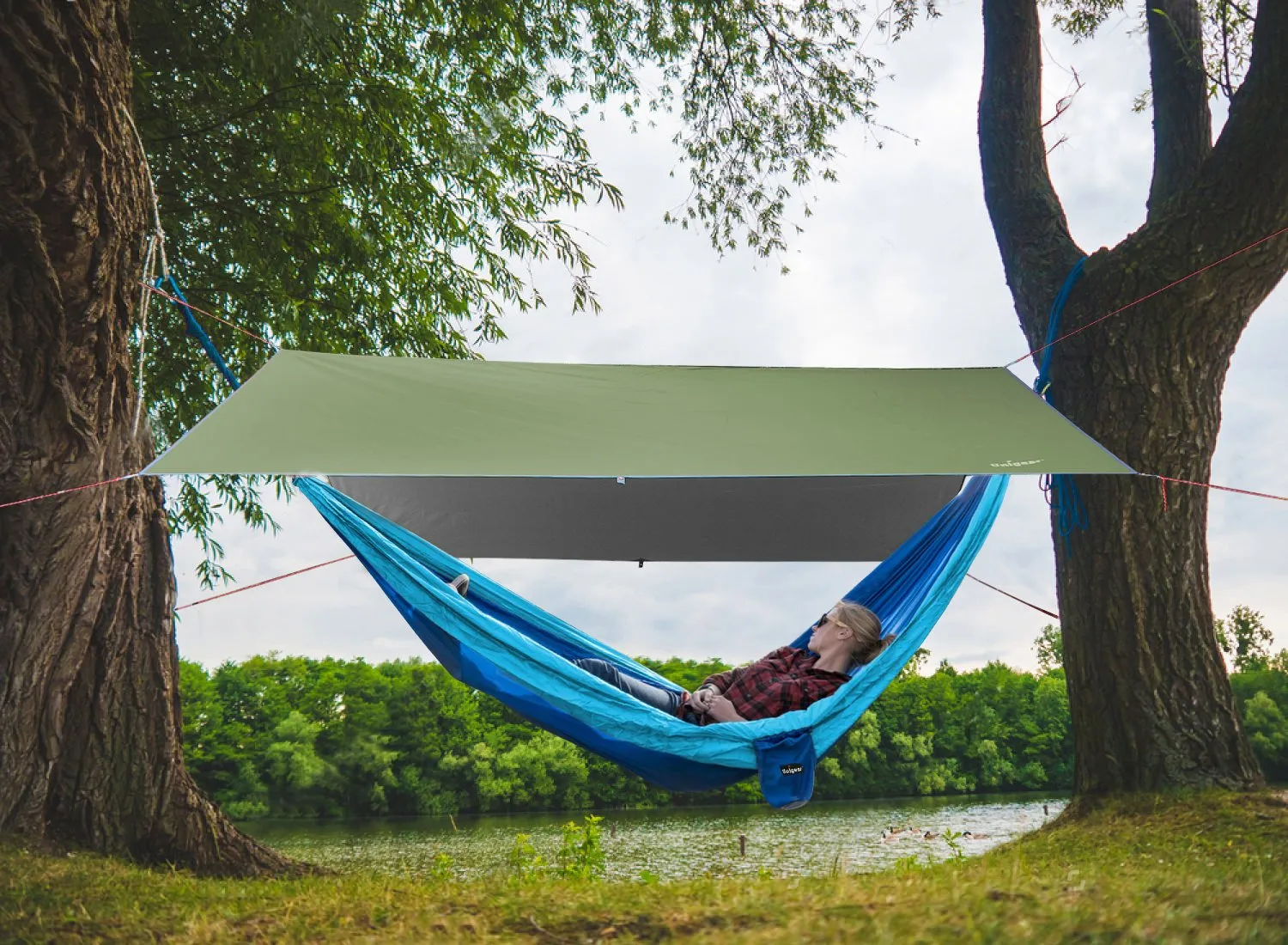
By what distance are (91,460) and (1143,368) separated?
2.87m

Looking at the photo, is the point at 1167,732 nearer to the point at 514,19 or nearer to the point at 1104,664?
the point at 1104,664

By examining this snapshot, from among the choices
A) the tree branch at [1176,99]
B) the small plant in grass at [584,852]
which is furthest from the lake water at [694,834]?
the tree branch at [1176,99]

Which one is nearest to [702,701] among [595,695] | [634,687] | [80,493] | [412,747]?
[634,687]

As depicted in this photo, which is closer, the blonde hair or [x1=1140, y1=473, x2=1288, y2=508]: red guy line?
[x1=1140, y1=473, x2=1288, y2=508]: red guy line

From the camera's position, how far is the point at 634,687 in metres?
2.62

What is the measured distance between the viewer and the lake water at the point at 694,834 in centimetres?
1134

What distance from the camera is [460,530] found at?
3.17 meters

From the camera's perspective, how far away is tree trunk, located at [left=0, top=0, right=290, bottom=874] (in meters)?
2.13

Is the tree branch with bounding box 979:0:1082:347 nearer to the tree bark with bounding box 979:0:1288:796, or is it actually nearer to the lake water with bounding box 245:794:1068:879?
the tree bark with bounding box 979:0:1288:796

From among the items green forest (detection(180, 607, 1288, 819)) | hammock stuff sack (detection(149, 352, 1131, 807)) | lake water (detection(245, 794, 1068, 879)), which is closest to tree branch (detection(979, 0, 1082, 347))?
hammock stuff sack (detection(149, 352, 1131, 807))

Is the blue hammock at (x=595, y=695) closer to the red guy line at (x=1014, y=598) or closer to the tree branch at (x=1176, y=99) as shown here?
the red guy line at (x=1014, y=598)

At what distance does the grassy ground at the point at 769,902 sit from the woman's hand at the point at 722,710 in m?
0.62

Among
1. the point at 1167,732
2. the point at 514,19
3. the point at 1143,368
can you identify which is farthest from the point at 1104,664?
the point at 514,19

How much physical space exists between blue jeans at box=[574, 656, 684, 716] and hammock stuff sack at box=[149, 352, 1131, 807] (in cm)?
19
